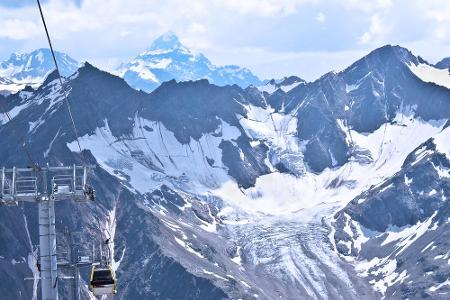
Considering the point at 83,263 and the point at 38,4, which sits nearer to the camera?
the point at 38,4

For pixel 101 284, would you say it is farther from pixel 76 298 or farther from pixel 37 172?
pixel 37 172

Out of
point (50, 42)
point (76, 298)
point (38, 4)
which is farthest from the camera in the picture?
point (76, 298)

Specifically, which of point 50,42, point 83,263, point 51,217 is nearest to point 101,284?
point 83,263

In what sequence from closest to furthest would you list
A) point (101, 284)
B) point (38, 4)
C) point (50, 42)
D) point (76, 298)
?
point (38, 4), point (50, 42), point (76, 298), point (101, 284)

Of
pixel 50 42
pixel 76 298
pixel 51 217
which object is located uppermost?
pixel 50 42

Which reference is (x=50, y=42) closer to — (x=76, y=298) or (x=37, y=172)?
(x=37, y=172)

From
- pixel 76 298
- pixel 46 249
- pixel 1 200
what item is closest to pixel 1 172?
pixel 1 200

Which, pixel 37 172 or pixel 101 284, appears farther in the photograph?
pixel 101 284

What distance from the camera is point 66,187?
1725 inches

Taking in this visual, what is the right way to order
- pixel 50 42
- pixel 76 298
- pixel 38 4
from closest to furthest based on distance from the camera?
pixel 38 4
pixel 50 42
pixel 76 298

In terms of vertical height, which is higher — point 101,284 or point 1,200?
point 1,200

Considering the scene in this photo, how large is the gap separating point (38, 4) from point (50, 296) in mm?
13890

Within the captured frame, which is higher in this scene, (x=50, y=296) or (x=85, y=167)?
(x=85, y=167)

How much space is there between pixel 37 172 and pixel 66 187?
1680mm
